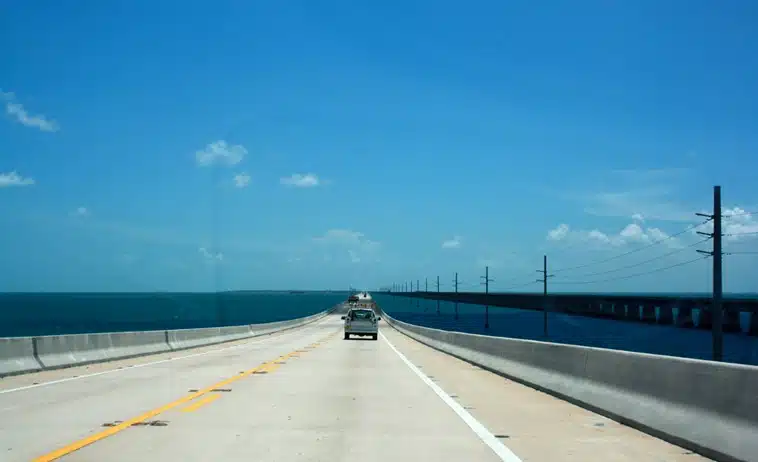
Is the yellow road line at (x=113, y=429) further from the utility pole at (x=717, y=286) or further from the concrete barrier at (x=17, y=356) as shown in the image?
the utility pole at (x=717, y=286)

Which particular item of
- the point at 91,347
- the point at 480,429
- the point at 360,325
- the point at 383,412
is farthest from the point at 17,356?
the point at 360,325

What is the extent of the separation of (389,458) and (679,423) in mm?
3603

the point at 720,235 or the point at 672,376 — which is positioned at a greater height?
the point at 720,235

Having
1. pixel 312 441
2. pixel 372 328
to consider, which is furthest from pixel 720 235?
pixel 312 441

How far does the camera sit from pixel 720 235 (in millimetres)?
42344

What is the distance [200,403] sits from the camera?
Answer: 562 inches

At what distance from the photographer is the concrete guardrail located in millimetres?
19991

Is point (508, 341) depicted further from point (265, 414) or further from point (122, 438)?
point (122, 438)

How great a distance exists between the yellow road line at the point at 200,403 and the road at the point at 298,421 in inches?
0.7

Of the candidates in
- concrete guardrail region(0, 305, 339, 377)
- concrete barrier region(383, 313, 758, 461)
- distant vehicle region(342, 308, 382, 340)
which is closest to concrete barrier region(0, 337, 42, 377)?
concrete guardrail region(0, 305, 339, 377)

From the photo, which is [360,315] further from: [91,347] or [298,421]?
[298,421]

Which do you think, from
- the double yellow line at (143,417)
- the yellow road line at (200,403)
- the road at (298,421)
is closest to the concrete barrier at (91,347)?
the road at (298,421)

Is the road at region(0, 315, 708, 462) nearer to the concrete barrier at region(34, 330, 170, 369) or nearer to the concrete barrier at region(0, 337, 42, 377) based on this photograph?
the concrete barrier at region(0, 337, 42, 377)

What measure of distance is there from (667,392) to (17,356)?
15647 millimetres
